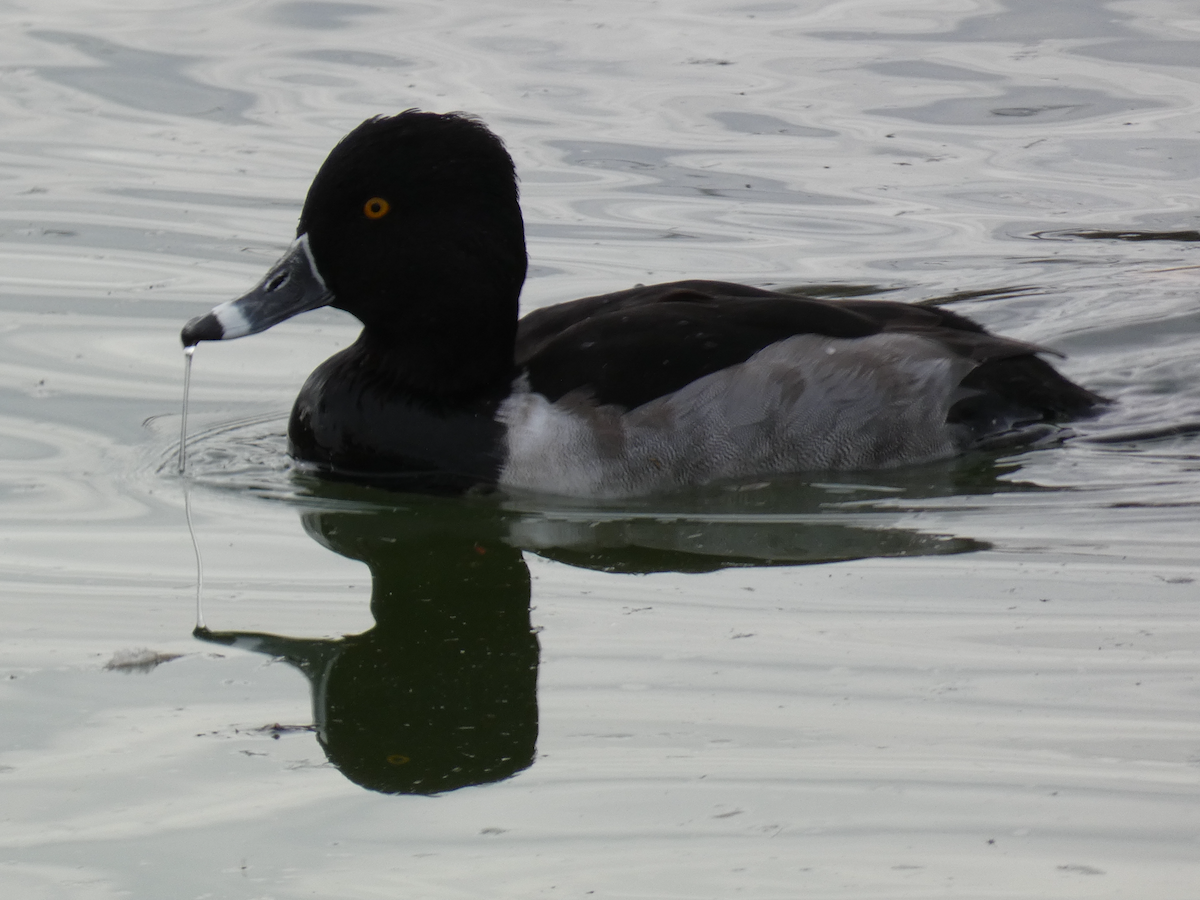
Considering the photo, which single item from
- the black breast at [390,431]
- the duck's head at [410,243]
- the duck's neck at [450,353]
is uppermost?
the duck's head at [410,243]

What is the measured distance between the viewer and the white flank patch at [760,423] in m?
6.18

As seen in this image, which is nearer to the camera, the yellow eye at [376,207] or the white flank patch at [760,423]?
the white flank patch at [760,423]

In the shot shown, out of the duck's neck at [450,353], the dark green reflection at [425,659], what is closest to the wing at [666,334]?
the duck's neck at [450,353]

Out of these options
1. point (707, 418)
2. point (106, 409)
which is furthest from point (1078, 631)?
point (106, 409)

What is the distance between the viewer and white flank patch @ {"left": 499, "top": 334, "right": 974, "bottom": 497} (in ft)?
20.3

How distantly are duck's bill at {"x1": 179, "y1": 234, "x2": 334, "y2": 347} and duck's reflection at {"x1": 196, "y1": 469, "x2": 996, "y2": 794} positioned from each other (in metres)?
0.59

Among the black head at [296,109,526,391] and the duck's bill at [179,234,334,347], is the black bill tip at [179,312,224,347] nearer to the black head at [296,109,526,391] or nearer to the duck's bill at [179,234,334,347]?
the duck's bill at [179,234,334,347]

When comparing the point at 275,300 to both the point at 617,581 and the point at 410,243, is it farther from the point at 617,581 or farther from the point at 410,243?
the point at 617,581

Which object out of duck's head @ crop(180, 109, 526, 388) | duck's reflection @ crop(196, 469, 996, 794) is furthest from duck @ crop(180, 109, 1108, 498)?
duck's reflection @ crop(196, 469, 996, 794)

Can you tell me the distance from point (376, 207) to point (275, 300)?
1.52 ft

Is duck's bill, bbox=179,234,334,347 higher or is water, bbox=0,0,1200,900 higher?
duck's bill, bbox=179,234,334,347

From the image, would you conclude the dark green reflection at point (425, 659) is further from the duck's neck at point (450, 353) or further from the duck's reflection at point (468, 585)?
the duck's neck at point (450, 353)

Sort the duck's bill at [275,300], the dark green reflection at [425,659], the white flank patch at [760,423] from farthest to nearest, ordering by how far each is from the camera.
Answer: the duck's bill at [275,300] → the white flank patch at [760,423] → the dark green reflection at [425,659]

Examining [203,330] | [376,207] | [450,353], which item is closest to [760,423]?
[450,353]
